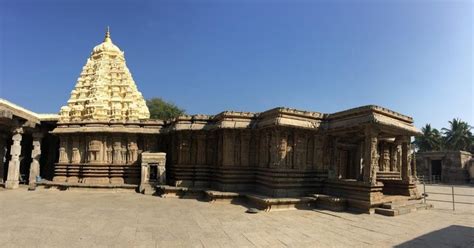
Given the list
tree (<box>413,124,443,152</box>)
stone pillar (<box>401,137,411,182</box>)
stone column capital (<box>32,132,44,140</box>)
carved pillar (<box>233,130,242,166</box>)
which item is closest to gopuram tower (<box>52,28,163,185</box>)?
stone column capital (<box>32,132,44,140</box>)

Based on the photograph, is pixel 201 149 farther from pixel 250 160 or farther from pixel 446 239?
pixel 446 239

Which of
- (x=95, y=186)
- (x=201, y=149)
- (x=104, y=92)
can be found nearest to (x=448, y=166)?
(x=201, y=149)

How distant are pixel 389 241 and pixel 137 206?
7.62 meters

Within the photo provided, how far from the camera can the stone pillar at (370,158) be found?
368 inches

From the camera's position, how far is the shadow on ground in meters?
5.92

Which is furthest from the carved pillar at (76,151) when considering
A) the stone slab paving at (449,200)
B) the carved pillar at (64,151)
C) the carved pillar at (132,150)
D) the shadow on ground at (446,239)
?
the stone slab paving at (449,200)

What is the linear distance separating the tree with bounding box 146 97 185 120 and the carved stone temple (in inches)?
1027

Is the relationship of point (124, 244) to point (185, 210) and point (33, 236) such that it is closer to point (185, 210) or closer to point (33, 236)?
point (33, 236)

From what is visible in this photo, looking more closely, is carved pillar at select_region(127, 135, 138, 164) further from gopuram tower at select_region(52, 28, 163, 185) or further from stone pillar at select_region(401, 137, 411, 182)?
stone pillar at select_region(401, 137, 411, 182)

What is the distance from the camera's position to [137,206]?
31.8 feet

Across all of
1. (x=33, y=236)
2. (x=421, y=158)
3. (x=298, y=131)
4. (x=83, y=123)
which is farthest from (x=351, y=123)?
(x=421, y=158)

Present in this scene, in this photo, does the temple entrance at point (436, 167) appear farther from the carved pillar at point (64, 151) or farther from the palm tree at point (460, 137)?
the carved pillar at point (64, 151)

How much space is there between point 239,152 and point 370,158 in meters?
5.22

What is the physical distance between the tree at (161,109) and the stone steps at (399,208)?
38.3 m
